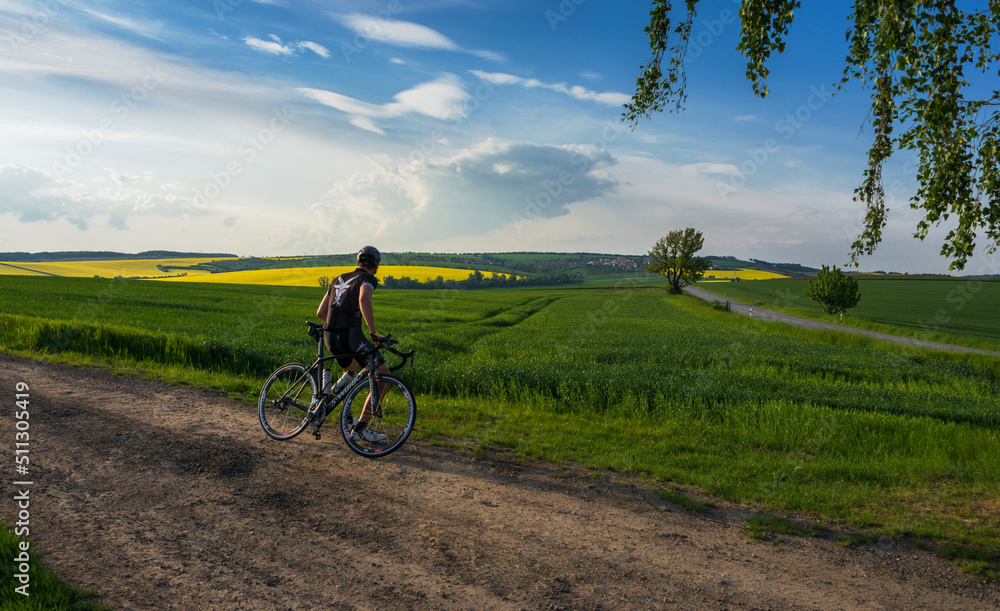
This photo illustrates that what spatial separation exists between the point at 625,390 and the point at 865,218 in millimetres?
5221

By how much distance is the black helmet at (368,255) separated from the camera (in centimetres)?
647

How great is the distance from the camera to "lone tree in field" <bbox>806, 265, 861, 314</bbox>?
52344 mm

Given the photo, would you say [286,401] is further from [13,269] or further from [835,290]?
[13,269]

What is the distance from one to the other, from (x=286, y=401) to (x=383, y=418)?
1630mm

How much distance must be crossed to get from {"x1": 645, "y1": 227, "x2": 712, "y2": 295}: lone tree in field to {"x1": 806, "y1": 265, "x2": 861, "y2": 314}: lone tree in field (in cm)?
2554

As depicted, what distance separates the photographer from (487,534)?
4.42 m

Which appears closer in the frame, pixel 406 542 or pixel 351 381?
pixel 406 542

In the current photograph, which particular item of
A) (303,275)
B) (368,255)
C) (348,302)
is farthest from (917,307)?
(303,275)

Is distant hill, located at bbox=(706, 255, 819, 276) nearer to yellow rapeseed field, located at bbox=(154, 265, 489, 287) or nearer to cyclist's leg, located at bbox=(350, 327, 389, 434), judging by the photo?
yellow rapeseed field, located at bbox=(154, 265, 489, 287)

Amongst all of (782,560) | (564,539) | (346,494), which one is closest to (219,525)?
(346,494)

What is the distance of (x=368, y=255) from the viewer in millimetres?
6480

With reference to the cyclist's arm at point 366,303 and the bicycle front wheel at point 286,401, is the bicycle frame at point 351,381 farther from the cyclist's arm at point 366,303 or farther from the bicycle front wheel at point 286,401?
the cyclist's arm at point 366,303

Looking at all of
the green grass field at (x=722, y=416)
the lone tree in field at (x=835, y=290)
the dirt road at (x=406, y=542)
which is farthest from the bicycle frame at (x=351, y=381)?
the lone tree in field at (x=835, y=290)

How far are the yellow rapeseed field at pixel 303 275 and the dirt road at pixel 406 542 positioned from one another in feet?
229
